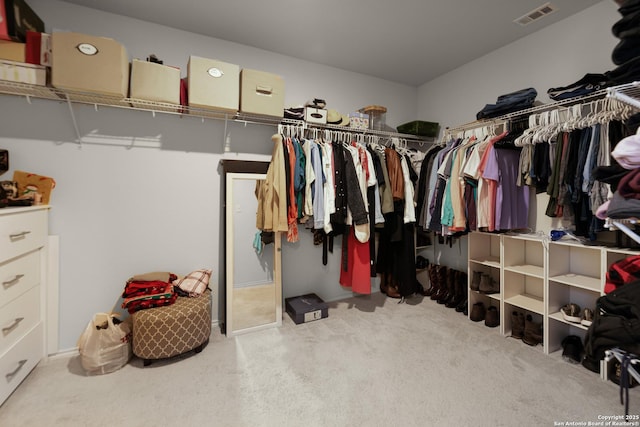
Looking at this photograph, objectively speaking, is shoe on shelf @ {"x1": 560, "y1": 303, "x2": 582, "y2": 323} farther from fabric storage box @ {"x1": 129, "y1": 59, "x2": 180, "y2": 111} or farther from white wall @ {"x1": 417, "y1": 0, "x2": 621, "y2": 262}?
fabric storage box @ {"x1": 129, "y1": 59, "x2": 180, "y2": 111}

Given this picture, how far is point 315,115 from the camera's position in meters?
2.80

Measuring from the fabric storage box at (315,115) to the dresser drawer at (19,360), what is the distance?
2610 millimetres

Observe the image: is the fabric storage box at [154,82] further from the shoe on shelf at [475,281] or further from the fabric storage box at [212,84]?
the shoe on shelf at [475,281]

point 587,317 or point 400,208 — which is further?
point 400,208

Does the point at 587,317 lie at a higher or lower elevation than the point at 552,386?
higher

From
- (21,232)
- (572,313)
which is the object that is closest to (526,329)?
(572,313)

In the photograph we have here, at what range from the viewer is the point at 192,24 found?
2.46 m

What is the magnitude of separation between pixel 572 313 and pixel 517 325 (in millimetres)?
415

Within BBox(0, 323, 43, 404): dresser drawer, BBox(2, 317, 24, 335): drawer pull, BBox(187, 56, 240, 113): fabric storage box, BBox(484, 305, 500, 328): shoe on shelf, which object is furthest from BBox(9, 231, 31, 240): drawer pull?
BBox(484, 305, 500, 328): shoe on shelf

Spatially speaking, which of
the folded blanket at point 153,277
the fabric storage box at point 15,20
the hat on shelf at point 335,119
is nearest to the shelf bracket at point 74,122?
the fabric storage box at point 15,20

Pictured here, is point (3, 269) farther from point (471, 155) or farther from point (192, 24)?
point (471, 155)

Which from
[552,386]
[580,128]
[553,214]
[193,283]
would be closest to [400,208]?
[553,214]

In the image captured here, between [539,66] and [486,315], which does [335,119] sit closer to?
[539,66]

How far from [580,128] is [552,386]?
1721 millimetres
